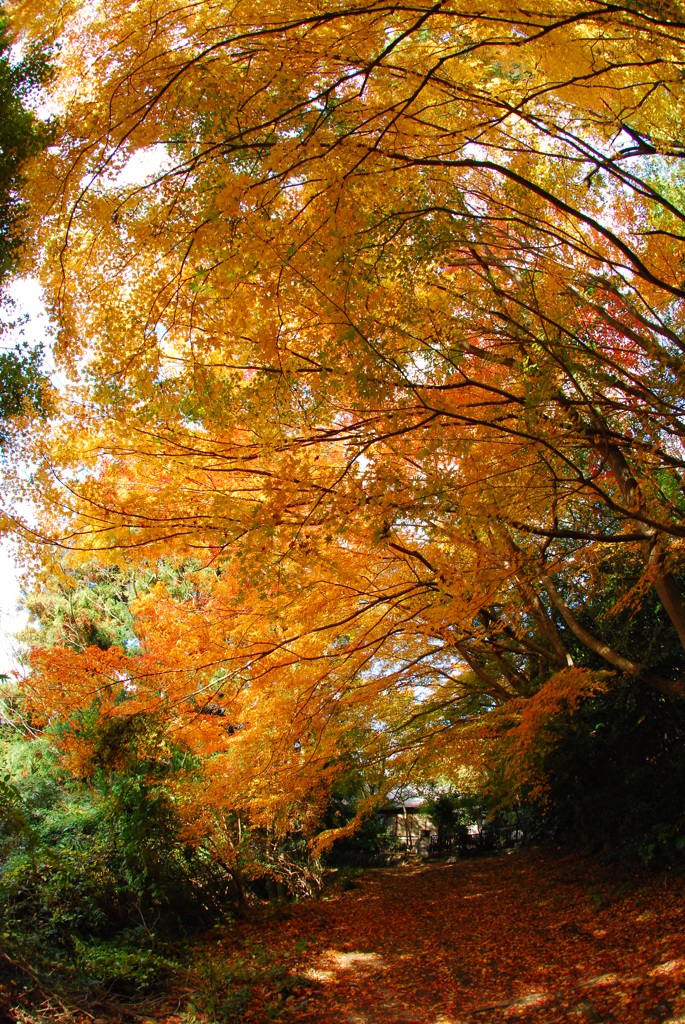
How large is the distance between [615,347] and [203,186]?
12.8 ft

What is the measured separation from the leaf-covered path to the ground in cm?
2

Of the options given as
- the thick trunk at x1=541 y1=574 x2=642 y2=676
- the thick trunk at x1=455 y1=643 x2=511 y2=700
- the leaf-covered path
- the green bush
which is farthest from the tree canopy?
the green bush

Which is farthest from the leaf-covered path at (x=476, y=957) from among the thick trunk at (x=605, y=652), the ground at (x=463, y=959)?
the thick trunk at (x=605, y=652)

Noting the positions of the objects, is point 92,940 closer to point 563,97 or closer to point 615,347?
point 615,347

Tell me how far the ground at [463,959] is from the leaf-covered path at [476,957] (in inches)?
0.8

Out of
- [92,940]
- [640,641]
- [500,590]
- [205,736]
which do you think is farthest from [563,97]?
[92,940]

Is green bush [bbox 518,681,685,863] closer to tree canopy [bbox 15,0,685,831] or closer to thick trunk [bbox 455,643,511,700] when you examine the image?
thick trunk [bbox 455,643,511,700]

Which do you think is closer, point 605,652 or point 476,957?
point 605,652

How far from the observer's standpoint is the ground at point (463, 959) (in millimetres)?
5758

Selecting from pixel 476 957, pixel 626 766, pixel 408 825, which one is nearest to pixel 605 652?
pixel 626 766

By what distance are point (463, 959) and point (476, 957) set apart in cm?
15

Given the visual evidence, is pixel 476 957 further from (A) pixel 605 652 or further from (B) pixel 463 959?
(A) pixel 605 652

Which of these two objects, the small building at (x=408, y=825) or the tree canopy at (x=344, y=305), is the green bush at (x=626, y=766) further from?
the small building at (x=408, y=825)

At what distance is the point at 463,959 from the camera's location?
25.8ft
